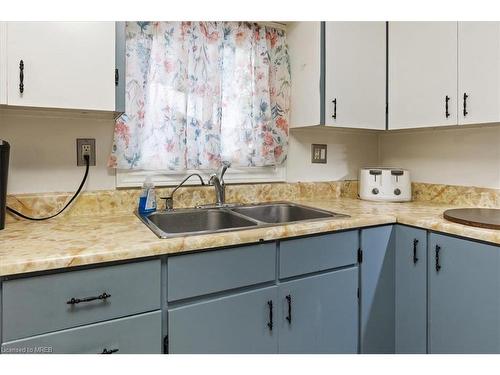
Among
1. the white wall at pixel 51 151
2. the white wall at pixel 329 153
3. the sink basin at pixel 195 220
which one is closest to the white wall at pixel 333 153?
the white wall at pixel 329 153

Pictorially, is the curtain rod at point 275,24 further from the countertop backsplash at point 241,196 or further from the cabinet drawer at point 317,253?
the cabinet drawer at point 317,253

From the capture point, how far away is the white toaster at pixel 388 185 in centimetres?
204

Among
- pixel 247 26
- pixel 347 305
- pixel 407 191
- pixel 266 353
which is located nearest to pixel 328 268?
pixel 347 305

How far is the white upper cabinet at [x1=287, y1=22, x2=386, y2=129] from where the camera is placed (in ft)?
Result: 6.09

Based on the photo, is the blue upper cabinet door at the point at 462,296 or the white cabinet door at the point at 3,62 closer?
the white cabinet door at the point at 3,62

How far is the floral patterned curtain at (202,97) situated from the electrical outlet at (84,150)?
0.29 ft

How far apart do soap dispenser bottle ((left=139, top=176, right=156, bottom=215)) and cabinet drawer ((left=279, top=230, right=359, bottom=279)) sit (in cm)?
66

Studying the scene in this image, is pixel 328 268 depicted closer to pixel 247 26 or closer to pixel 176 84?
pixel 176 84

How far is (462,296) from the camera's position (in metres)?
1.35

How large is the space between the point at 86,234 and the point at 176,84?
894mm

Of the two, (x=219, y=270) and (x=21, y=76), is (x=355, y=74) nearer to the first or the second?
(x=219, y=270)

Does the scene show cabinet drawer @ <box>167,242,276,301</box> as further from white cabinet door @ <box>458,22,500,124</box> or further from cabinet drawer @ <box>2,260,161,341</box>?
white cabinet door @ <box>458,22,500,124</box>

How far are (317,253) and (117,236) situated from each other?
778mm

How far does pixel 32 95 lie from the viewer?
1.19 meters
